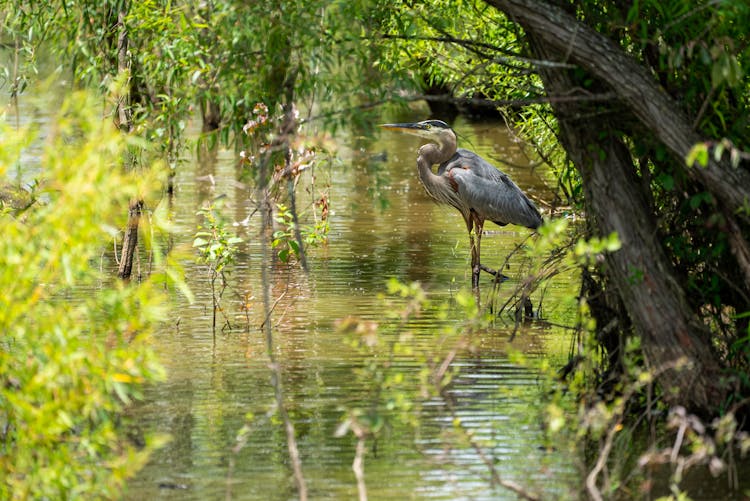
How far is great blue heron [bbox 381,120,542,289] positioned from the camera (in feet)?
39.3

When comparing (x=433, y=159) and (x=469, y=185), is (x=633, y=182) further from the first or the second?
(x=433, y=159)

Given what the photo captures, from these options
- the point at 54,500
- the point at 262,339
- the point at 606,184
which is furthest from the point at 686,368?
the point at 262,339

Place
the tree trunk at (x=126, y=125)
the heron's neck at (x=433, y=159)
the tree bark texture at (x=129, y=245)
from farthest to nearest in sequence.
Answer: the heron's neck at (x=433, y=159) → the tree bark texture at (x=129, y=245) → the tree trunk at (x=126, y=125)

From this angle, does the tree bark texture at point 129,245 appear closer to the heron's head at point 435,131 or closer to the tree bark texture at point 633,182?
the heron's head at point 435,131

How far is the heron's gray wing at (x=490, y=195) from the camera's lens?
472 inches

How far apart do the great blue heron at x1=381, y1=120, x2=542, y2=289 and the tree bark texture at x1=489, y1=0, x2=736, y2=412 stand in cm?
537

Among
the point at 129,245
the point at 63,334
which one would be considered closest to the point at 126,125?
the point at 129,245

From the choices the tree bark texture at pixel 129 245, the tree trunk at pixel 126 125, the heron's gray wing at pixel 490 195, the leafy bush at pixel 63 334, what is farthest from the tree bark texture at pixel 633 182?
the heron's gray wing at pixel 490 195

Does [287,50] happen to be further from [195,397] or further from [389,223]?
[389,223]

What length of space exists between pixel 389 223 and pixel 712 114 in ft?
29.2

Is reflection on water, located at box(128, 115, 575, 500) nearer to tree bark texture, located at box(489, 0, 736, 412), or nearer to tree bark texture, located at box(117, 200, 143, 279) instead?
tree bark texture, located at box(117, 200, 143, 279)

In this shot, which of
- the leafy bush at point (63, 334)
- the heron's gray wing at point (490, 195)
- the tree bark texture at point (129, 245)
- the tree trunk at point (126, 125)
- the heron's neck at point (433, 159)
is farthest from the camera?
the heron's neck at point (433, 159)

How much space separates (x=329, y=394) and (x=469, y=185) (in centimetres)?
464

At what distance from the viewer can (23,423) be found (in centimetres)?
505
